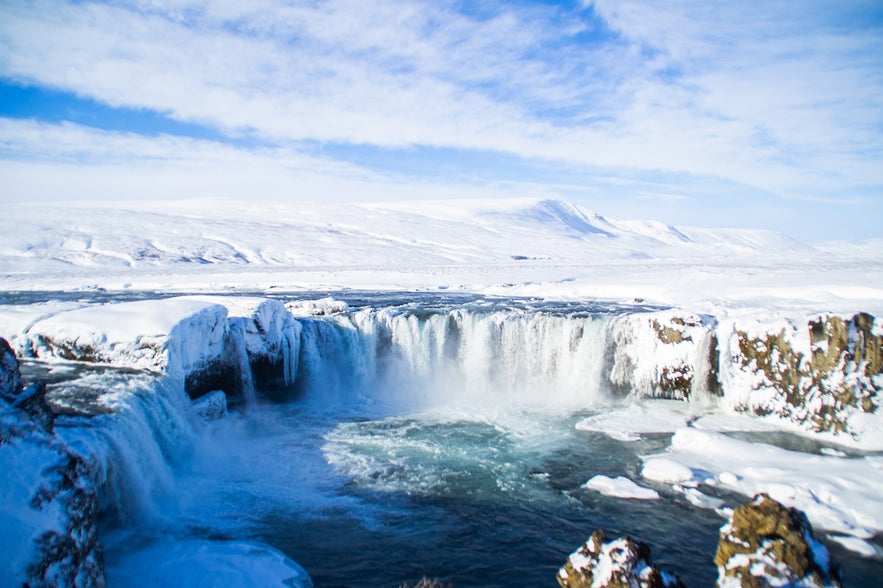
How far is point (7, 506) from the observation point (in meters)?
5.20

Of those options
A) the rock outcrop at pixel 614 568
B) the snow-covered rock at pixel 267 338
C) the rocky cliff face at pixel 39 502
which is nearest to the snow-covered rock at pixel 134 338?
the snow-covered rock at pixel 267 338

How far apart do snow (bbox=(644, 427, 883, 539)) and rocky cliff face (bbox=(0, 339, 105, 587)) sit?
29.8ft

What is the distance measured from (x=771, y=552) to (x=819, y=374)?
32.1 feet

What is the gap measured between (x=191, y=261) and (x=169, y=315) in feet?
194

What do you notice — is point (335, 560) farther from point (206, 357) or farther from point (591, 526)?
point (206, 357)

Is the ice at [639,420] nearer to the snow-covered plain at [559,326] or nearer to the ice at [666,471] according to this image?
the snow-covered plain at [559,326]

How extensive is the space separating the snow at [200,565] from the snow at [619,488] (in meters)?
5.37

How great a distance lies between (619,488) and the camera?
10172 millimetres

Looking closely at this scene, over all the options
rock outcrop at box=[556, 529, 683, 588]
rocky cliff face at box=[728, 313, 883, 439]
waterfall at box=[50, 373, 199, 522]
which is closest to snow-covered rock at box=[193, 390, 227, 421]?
waterfall at box=[50, 373, 199, 522]

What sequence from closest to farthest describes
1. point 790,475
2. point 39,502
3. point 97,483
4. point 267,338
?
1. point 39,502
2. point 97,483
3. point 790,475
4. point 267,338

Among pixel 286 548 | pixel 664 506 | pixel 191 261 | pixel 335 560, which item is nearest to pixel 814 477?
pixel 664 506

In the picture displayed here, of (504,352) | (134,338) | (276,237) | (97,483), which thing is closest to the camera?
(97,483)

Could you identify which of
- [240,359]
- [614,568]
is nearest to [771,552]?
[614,568]

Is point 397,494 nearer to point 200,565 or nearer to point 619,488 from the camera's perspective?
point 200,565
